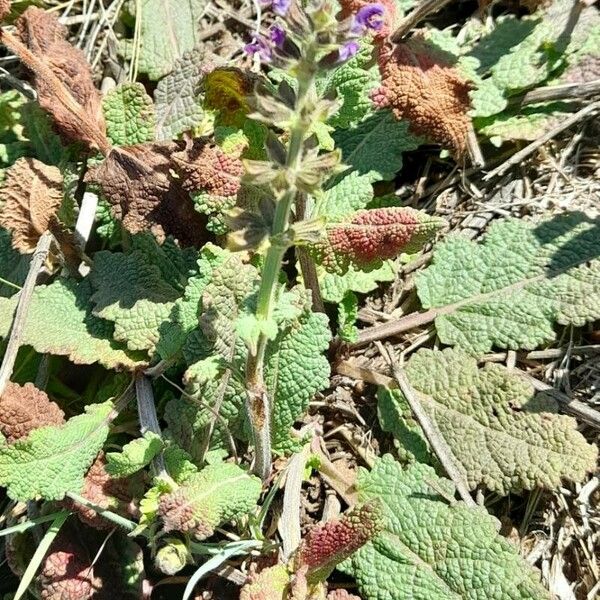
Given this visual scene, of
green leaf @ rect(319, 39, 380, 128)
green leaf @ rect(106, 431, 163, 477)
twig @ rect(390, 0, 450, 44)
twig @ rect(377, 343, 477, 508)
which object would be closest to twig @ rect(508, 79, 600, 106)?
twig @ rect(390, 0, 450, 44)

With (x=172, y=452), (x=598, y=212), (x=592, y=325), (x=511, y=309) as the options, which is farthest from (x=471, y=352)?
(x=172, y=452)

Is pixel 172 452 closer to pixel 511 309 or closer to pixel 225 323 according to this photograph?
pixel 225 323

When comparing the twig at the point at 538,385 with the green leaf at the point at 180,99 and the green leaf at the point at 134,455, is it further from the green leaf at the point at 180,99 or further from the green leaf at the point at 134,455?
the green leaf at the point at 180,99

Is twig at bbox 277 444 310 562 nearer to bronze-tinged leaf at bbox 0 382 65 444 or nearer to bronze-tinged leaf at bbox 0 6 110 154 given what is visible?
bronze-tinged leaf at bbox 0 382 65 444

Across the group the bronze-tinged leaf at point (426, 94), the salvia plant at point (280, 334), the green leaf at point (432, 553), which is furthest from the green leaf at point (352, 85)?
the green leaf at point (432, 553)

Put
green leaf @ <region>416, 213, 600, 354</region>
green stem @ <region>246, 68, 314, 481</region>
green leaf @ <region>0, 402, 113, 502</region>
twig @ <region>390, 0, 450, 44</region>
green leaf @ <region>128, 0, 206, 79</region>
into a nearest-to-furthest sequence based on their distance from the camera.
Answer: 1. green stem @ <region>246, 68, 314, 481</region>
2. green leaf @ <region>0, 402, 113, 502</region>
3. green leaf @ <region>416, 213, 600, 354</region>
4. twig @ <region>390, 0, 450, 44</region>
5. green leaf @ <region>128, 0, 206, 79</region>
